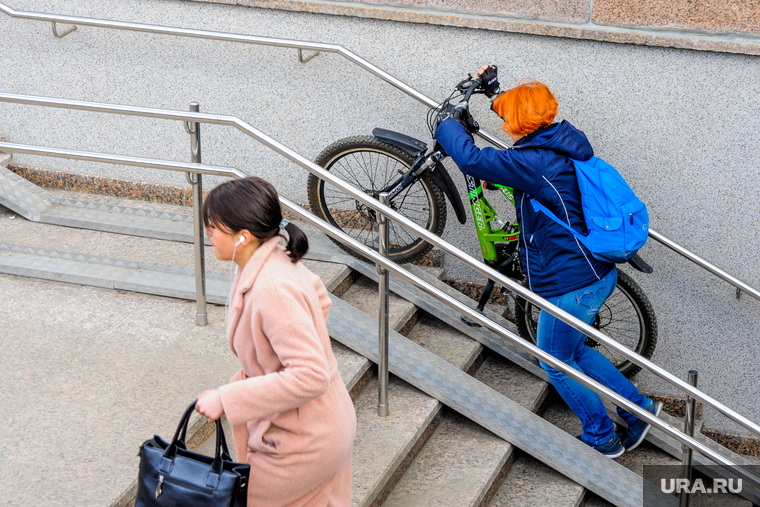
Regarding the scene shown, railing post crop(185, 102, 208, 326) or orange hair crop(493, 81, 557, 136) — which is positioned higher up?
orange hair crop(493, 81, 557, 136)

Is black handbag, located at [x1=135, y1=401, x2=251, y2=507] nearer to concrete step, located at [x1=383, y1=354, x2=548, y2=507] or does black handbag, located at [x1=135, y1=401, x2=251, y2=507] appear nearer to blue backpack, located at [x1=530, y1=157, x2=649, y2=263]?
concrete step, located at [x1=383, y1=354, x2=548, y2=507]

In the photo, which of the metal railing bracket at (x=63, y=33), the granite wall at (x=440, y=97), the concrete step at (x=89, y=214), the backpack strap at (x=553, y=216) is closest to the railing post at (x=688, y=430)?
the backpack strap at (x=553, y=216)

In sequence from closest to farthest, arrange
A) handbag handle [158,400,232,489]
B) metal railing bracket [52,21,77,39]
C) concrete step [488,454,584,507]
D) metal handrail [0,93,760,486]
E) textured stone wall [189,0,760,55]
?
handbag handle [158,400,232,489] < metal handrail [0,93,760,486] < concrete step [488,454,584,507] < textured stone wall [189,0,760,55] < metal railing bracket [52,21,77,39]

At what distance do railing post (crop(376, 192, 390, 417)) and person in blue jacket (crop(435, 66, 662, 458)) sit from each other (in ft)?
1.60

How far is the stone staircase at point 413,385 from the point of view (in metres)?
3.27

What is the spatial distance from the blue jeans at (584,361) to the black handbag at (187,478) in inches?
75.2

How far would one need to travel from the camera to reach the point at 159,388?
3121 mm

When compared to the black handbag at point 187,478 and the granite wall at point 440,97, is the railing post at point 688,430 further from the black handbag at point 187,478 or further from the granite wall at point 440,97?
the black handbag at point 187,478

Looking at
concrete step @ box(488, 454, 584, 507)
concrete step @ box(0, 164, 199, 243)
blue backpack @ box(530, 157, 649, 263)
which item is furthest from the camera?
concrete step @ box(0, 164, 199, 243)

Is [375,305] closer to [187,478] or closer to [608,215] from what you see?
[608,215]

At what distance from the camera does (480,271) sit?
111 inches

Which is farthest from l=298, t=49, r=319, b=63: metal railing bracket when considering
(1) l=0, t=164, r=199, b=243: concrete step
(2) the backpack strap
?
(2) the backpack strap

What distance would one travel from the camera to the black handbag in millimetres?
1866

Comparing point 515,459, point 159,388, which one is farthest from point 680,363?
point 159,388
